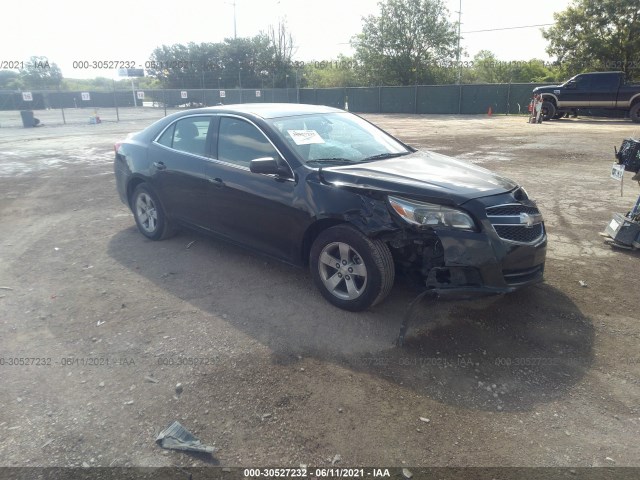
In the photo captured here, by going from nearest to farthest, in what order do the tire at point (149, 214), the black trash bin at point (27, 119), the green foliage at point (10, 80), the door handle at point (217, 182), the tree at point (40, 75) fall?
the door handle at point (217, 182)
the tire at point (149, 214)
the black trash bin at point (27, 119)
the green foliage at point (10, 80)
the tree at point (40, 75)

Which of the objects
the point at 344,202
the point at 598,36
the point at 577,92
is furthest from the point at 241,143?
the point at 598,36

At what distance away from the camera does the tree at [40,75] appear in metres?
49.2

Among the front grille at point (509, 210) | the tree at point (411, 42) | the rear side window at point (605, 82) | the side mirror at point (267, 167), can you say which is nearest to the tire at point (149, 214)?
the side mirror at point (267, 167)

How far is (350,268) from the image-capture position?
395 cm

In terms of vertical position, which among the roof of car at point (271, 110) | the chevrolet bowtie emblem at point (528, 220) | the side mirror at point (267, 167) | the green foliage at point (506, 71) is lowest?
the chevrolet bowtie emblem at point (528, 220)

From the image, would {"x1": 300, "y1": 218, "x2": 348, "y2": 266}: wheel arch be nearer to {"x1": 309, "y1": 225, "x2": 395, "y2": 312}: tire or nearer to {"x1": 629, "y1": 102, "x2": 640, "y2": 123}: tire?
{"x1": 309, "y1": 225, "x2": 395, "y2": 312}: tire

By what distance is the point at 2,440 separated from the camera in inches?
106

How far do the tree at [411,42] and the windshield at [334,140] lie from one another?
40.7 metres

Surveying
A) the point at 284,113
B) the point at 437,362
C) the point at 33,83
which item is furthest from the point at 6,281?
the point at 33,83

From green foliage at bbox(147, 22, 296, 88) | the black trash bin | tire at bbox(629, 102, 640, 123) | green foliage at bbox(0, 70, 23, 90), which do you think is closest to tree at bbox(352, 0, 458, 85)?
green foliage at bbox(147, 22, 296, 88)

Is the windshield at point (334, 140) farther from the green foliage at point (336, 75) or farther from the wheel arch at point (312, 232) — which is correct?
the green foliage at point (336, 75)

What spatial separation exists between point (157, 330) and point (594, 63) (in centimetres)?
3628

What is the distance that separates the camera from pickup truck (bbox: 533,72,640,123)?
2136 centimetres

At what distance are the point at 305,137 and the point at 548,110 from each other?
22.7 metres
